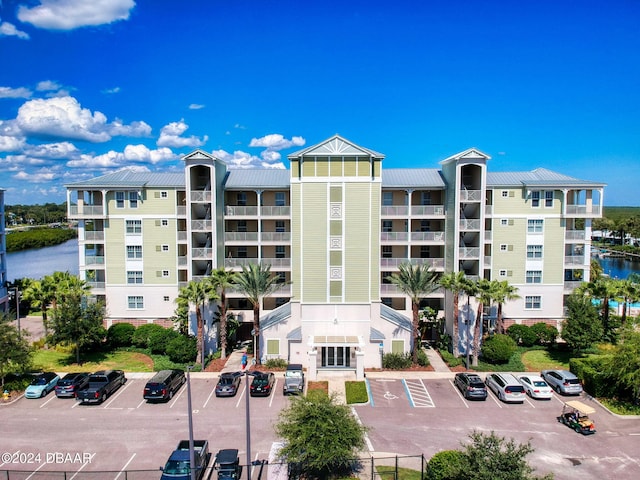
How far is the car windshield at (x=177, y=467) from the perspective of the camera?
19016mm

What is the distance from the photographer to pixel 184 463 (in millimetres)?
19359

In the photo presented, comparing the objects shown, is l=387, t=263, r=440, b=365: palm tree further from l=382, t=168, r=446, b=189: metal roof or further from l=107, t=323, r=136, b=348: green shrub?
l=107, t=323, r=136, b=348: green shrub

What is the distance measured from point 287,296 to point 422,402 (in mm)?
15262

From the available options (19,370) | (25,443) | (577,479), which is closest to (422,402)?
(577,479)

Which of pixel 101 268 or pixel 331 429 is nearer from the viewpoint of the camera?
pixel 331 429

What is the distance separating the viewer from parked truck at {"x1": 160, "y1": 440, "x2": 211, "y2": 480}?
1892 cm

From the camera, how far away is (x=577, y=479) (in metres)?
20.1

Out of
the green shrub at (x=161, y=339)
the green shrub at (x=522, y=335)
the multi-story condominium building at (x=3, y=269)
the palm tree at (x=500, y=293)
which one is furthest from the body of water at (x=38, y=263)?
the green shrub at (x=522, y=335)

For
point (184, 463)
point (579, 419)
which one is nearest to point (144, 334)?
point (184, 463)

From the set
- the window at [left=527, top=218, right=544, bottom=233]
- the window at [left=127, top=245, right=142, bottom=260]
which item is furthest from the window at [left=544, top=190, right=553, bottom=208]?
the window at [left=127, top=245, right=142, bottom=260]

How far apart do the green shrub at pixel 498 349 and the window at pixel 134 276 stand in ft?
98.6

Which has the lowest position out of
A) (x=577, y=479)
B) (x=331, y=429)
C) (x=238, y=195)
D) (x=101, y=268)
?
(x=577, y=479)

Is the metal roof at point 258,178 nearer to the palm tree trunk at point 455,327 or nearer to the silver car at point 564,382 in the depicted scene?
the palm tree trunk at point 455,327

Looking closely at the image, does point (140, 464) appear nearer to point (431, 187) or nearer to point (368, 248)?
point (368, 248)
